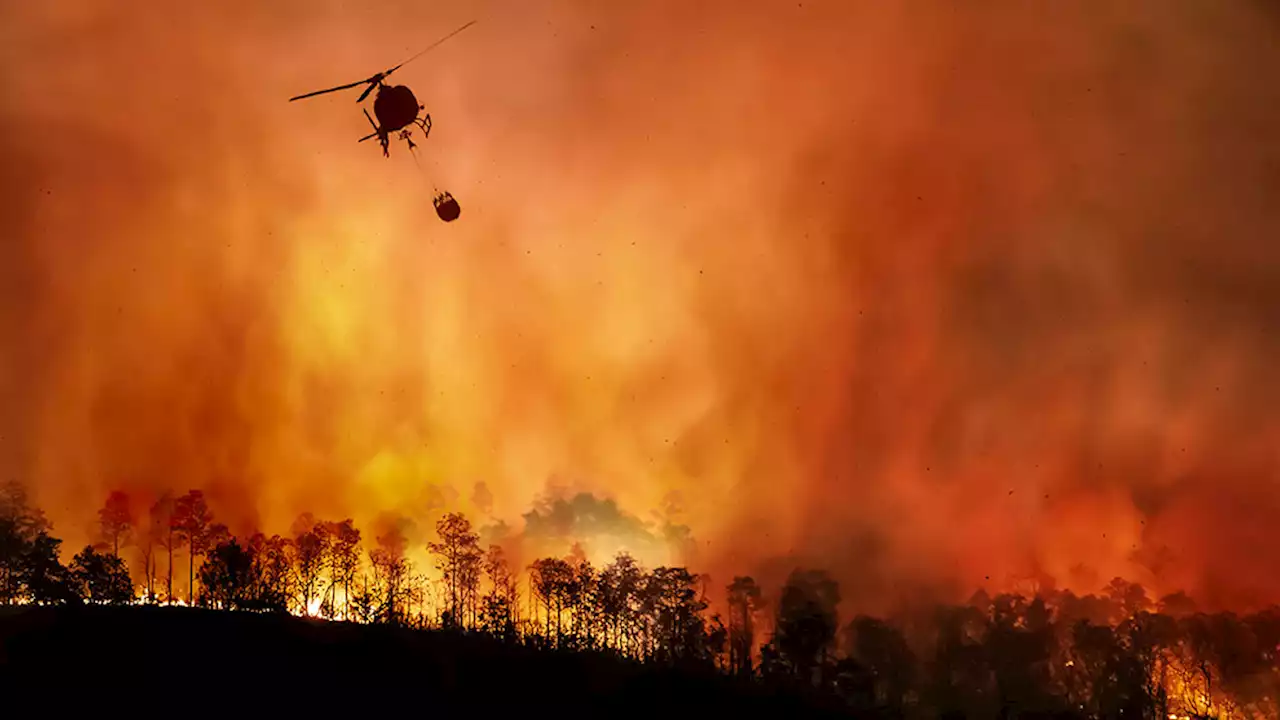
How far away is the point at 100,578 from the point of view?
117812 mm

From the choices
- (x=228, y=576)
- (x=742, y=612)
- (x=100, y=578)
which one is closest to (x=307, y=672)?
(x=228, y=576)

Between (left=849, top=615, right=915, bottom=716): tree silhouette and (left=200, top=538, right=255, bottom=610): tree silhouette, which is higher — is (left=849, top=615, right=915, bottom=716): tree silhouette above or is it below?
below

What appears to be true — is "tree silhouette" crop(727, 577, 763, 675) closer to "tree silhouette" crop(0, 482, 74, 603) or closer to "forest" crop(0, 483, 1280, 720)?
"forest" crop(0, 483, 1280, 720)

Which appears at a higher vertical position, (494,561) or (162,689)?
(494,561)

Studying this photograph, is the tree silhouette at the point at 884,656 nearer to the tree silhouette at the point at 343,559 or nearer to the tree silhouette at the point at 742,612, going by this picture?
the tree silhouette at the point at 742,612

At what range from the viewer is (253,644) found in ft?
212

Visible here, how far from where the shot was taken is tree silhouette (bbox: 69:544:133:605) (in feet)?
377

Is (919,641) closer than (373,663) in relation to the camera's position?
No

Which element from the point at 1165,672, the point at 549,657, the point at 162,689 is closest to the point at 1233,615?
the point at 1165,672

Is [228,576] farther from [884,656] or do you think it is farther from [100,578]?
[884,656]

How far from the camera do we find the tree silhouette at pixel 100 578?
377ft

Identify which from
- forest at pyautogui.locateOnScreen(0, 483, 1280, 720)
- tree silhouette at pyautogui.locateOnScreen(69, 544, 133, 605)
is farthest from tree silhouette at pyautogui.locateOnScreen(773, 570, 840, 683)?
tree silhouette at pyautogui.locateOnScreen(69, 544, 133, 605)

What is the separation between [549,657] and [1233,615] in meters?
134

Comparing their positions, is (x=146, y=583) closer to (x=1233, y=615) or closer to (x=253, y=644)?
(x=253, y=644)
